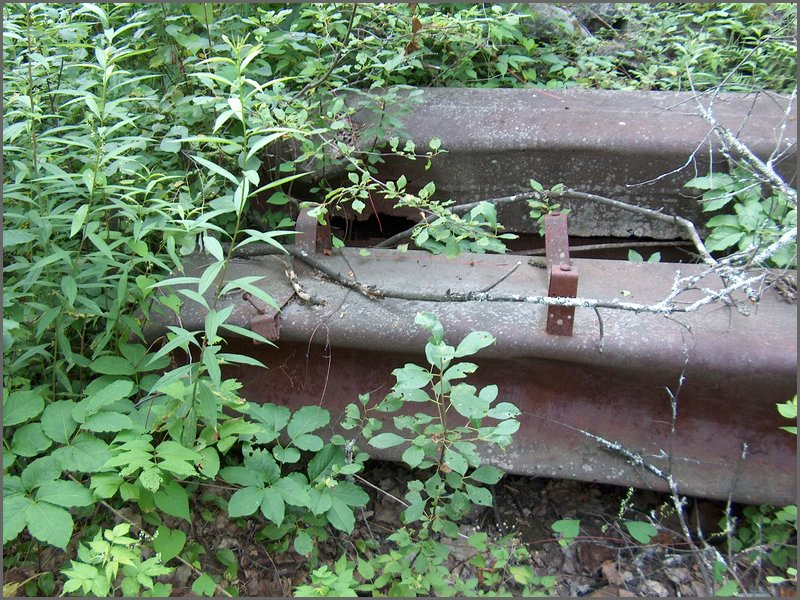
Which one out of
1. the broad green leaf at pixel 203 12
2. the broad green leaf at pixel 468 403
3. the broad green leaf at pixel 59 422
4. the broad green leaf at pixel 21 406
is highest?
the broad green leaf at pixel 203 12

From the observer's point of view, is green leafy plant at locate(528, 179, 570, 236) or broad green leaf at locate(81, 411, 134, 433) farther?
green leafy plant at locate(528, 179, 570, 236)

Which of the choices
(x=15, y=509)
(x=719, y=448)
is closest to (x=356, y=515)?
(x=15, y=509)

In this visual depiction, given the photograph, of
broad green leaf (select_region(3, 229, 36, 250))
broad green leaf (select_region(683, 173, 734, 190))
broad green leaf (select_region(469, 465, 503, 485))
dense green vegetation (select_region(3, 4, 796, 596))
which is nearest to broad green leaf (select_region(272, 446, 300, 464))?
dense green vegetation (select_region(3, 4, 796, 596))

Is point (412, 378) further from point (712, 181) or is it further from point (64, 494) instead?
point (712, 181)

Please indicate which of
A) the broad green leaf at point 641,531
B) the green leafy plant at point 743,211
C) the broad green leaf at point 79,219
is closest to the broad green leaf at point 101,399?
the broad green leaf at point 79,219

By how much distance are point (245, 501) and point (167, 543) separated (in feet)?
0.81

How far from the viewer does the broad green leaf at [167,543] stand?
5.75ft

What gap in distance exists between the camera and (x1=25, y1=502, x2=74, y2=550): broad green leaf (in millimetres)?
1514

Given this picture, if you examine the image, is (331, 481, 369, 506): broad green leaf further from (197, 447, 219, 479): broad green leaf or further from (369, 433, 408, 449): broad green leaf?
(197, 447, 219, 479): broad green leaf

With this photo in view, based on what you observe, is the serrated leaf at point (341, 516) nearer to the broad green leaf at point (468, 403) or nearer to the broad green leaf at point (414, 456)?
the broad green leaf at point (414, 456)

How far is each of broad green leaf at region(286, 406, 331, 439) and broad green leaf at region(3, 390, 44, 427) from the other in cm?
73

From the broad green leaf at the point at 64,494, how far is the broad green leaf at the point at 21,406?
251mm

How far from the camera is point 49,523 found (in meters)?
1.54

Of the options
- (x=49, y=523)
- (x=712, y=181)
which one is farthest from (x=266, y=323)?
(x=712, y=181)
